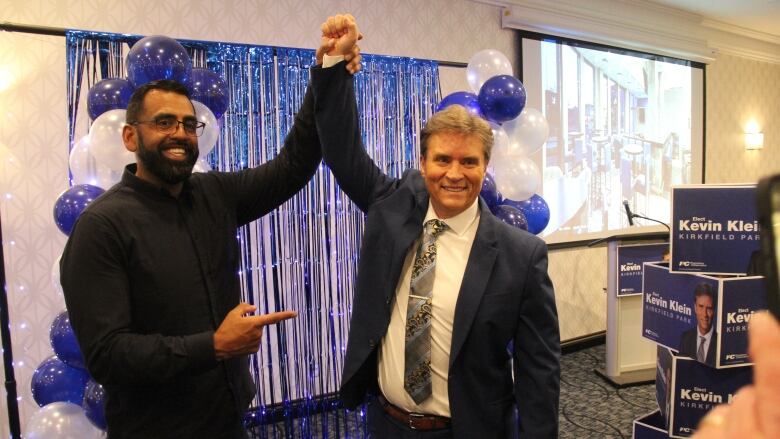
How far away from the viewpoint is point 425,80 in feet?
11.5

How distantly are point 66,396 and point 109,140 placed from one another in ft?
3.43

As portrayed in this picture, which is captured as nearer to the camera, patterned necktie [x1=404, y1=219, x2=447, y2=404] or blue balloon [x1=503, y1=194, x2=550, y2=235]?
patterned necktie [x1=404, y1=219, x2=447, y2=404]

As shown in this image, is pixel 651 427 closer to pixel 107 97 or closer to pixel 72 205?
pixel 72 205

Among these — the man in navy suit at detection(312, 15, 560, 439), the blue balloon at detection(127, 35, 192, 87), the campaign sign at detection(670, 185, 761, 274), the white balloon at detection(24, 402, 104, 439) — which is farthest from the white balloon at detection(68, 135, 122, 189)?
the campaign sign at detection(670, 185, 761, 274)

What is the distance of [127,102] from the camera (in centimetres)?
207

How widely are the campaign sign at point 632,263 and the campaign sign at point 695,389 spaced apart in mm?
1510

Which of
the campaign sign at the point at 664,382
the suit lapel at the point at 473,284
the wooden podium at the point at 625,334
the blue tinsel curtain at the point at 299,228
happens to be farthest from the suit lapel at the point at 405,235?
the wooden podium at the point at 625,334

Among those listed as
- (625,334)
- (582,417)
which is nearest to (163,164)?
(582,417)

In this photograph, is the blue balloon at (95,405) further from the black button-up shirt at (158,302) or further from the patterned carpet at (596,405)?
the patterned carpet at (596,405)

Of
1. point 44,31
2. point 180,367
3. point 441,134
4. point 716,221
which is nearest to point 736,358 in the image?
point 716,221

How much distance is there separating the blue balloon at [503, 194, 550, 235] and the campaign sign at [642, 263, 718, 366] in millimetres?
658

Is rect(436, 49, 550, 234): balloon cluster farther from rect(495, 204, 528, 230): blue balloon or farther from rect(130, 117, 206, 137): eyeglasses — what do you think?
rect(130, 117, 206, 137): eyeglasses

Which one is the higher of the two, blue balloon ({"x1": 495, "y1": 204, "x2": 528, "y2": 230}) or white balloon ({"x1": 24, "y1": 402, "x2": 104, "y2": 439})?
blue balloon ({"x1": 495, "y1": 204, "x2": 528, "y2": 230})

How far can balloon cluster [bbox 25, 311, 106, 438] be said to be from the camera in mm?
1935
